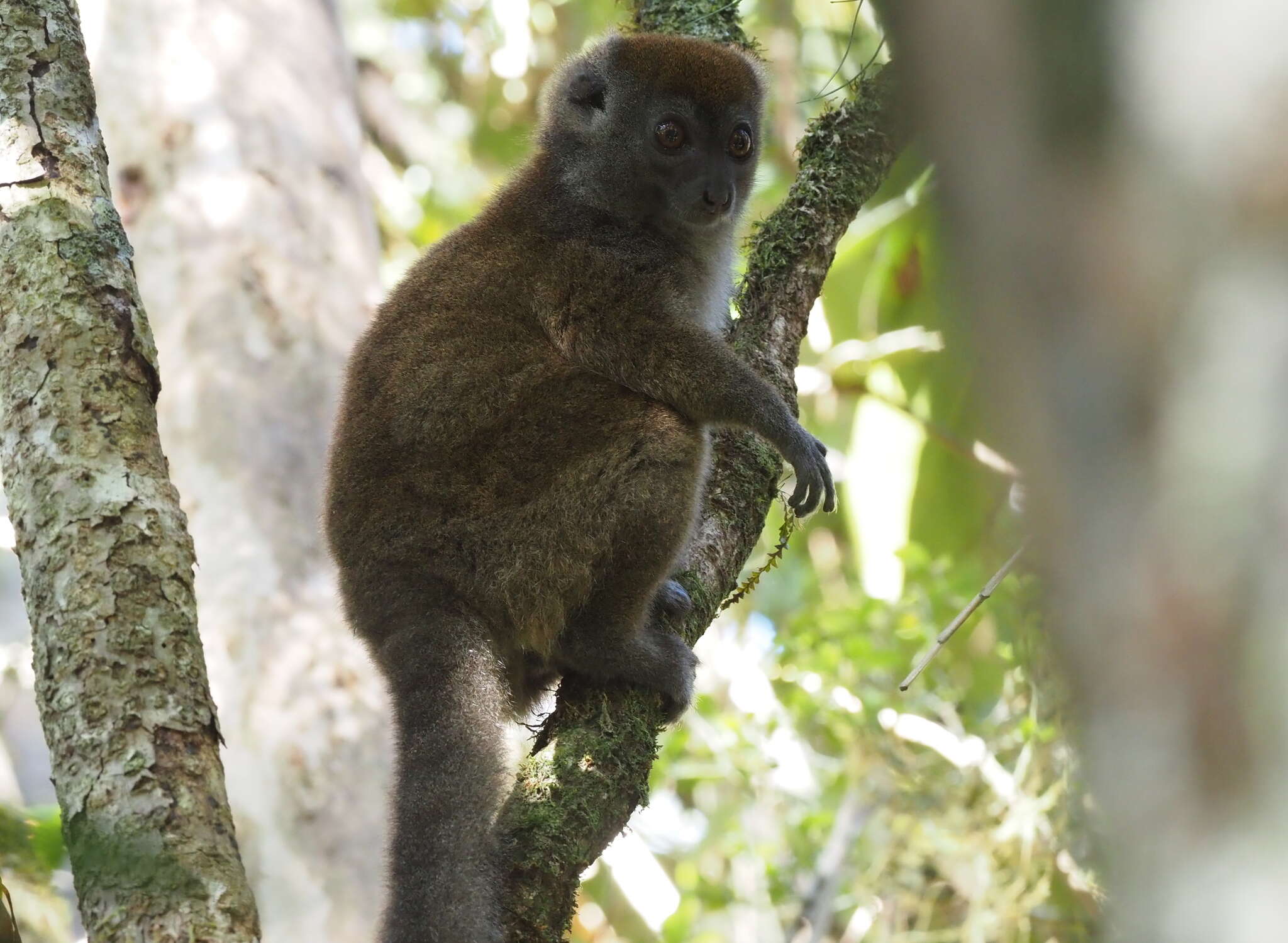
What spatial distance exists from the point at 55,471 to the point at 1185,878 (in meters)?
2.89

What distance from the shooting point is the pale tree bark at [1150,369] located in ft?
3.25

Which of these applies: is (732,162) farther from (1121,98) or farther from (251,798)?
(1121,98)

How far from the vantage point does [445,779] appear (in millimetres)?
3809

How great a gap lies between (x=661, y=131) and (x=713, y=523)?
1.86 meters

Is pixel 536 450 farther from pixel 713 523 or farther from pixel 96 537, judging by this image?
pixel 96 537

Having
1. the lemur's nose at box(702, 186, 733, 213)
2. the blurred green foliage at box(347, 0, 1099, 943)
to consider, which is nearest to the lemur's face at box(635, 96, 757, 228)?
the lemur's nose at box(702, 186, 733, 213)

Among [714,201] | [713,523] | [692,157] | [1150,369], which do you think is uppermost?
[1150,369]

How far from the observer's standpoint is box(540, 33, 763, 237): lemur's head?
5660 millimetres

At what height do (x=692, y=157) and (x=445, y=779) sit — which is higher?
(x=692, y=157)

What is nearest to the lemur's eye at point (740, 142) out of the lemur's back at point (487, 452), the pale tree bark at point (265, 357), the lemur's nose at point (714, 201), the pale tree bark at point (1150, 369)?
the lemur's nose at point (714, 201)

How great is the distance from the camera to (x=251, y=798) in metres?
6.89

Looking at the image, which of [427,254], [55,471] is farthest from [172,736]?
[427,254]

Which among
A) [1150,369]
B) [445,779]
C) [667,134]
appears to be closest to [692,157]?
[667,134]

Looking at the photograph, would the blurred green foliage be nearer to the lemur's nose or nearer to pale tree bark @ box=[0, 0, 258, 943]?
the lemur's nose
